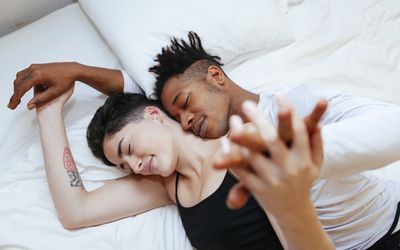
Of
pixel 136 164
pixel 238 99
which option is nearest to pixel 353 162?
pixel 238 99

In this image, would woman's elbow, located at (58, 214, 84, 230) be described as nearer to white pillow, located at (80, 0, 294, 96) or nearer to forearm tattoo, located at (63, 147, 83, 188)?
forearm tattoo, located at (63, 147, 83, 188)

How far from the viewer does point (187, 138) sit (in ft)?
4.09

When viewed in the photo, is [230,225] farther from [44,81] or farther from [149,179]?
[44,81]

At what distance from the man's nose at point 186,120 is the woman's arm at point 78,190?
19 cm

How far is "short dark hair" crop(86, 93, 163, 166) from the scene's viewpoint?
1.23 metres

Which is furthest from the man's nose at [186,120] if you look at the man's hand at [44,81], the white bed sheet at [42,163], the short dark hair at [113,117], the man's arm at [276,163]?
the man's arm at [276,163]

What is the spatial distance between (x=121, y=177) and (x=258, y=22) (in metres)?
0.73

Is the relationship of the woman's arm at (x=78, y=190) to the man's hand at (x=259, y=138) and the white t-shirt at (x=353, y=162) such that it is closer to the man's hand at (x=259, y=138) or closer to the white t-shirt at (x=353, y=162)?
the white t-shirt at (x=353, y=162)

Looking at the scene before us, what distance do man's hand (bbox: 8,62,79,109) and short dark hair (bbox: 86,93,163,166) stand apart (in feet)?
0.47

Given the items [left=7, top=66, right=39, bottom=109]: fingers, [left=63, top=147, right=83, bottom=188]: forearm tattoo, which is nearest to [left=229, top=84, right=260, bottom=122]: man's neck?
[left=63, top=147, right=83, bottom=188]: forearm tattoo

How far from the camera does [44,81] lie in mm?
Result: 1297

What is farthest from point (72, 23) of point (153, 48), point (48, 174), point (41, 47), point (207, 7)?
point (48, 174)

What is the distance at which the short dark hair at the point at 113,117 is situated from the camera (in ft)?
4.03

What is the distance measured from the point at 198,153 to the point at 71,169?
15.1 inches
